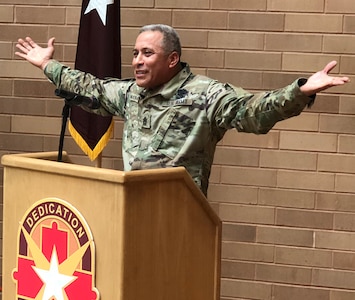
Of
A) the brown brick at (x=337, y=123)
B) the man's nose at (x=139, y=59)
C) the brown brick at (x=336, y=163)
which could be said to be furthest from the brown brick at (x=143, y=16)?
the man's nose at (x=139, y=59)

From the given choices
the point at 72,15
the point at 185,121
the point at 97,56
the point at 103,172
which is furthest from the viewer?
the point at 72,15

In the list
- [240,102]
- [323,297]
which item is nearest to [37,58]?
[240,102]

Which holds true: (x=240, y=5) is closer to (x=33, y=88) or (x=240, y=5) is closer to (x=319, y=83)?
(x=33, y=88)

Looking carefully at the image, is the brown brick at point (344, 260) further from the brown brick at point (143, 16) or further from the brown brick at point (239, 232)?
the brown brick at point (143, 16)

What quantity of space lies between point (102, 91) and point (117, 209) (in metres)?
0.95

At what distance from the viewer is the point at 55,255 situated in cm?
210

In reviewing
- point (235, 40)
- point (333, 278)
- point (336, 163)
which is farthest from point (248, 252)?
point (235, 40)

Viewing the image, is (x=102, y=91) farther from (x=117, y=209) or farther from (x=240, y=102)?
(x=117, y=209)

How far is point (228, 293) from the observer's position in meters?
3.98

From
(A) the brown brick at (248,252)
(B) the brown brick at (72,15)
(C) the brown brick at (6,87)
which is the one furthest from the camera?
(C) the brown brick at (6,87)

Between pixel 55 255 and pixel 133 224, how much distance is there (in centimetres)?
28

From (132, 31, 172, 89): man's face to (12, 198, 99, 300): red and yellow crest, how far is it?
67 centimetres

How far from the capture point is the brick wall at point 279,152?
147 inches

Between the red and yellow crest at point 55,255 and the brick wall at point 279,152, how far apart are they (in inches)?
73.1
